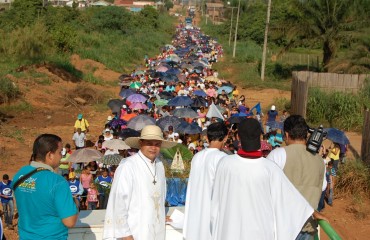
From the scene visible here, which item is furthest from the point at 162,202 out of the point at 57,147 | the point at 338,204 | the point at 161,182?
the point at 338,204

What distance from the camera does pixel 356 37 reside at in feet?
85.1

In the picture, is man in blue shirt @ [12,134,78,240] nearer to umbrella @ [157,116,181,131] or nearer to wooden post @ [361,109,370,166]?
wooden post @ [361,109,370,166]

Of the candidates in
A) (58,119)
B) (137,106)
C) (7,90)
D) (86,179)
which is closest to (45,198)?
(86,179)

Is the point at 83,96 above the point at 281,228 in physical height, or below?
below

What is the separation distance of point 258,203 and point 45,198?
4.76 ft

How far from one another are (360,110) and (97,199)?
1120cm

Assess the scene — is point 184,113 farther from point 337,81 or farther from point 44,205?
point 44,205

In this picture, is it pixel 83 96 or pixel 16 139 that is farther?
pixel 83 96

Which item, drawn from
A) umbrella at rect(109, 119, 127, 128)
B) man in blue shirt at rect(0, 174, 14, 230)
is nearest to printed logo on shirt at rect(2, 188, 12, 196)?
man in blue shirt at rect(0, 174, 14, 230)

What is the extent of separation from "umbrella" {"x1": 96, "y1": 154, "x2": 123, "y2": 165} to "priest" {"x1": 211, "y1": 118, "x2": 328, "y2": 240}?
7.27m

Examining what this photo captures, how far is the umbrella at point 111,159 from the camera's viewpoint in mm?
10516

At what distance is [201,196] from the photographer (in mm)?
4113

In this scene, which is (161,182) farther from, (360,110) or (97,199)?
(360,110)

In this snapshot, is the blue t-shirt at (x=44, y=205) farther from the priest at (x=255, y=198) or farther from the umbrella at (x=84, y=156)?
the umbrella at (x=84, y=156)
